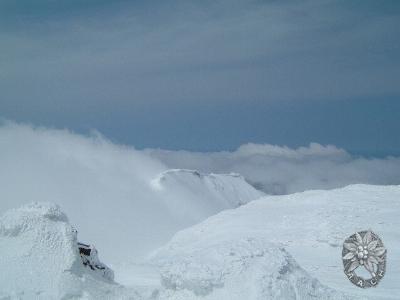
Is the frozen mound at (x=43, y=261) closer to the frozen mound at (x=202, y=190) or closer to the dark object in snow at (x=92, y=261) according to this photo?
the dark object in snow at (x=92, y=261)

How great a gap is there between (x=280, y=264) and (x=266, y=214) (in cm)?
1392

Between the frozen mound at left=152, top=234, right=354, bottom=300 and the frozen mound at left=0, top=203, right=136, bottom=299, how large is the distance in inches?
41.4

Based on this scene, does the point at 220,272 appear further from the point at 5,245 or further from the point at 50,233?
the point at 5,245

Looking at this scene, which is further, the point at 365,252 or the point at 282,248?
→ the point at 282,248

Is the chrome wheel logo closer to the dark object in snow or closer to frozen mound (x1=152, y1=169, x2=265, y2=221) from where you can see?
the dark object in snow

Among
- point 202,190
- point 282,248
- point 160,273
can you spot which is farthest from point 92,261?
point 202,190

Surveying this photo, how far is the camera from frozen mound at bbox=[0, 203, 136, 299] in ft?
31.0

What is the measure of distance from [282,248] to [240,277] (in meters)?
1.51

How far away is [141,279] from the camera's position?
14.0 m

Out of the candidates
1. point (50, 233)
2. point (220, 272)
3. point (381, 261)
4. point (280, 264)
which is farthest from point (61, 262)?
point (381, 261)

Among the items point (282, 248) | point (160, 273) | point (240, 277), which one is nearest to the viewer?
point (240, 277)

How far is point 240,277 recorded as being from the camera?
1005 cm

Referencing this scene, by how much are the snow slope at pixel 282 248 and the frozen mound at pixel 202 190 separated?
1043 inches

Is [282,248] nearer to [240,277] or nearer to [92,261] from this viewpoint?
[240,277]
